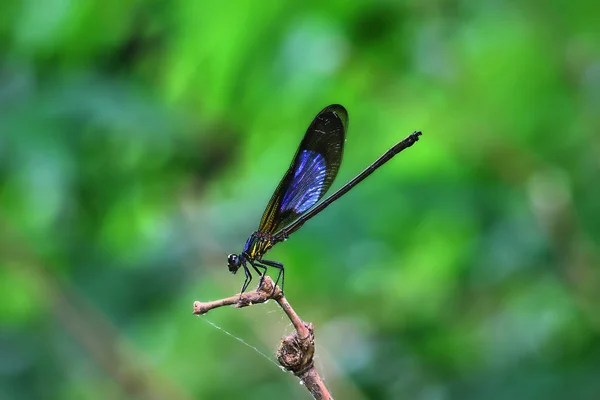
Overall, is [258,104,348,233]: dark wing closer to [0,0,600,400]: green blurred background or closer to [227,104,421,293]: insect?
[227,104,421,293]: insect

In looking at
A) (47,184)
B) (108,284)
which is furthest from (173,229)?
(47,184)

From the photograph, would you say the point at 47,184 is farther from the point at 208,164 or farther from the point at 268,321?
Result: the point at 268,321

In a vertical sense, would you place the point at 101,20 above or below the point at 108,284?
above

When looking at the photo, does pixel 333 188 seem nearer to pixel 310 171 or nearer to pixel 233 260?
pixel 310 171

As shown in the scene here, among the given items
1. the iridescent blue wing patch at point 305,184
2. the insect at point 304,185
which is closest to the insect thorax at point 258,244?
the insect at point 304,185

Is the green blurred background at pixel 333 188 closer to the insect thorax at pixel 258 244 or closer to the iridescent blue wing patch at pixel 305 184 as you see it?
the iridescent blue wing patch at pixel 305 184
